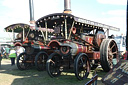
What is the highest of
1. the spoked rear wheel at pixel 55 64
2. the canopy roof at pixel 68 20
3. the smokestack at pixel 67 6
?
the smokestack at pixel 67 6

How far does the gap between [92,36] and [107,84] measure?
5.13 meters

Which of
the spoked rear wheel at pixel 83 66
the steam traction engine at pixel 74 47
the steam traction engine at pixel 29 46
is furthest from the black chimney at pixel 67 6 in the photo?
the spoked rear wheel at pixel 83 66

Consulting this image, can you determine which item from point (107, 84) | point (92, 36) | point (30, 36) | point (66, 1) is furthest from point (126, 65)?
point (66, 1)

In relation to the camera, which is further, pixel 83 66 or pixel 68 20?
pixel 68 20

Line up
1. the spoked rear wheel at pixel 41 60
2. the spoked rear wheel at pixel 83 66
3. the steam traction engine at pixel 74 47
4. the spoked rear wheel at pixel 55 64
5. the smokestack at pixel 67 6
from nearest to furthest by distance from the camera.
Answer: the spoked rear wheel at pixel 83 66 → the steam traction engine at pixel 74 47 → the spoked rear wheel at pixel 55 64 → the spoked rear wheel at pixel 41 60 → the smokestack at pixel 67 6

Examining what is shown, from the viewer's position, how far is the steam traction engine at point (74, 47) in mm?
5738

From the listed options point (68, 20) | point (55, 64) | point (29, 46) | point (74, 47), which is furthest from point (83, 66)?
point (29, 46)

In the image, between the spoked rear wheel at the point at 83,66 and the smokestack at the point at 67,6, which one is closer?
the spoked rear wheel at the point at 83,66

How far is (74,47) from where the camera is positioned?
570 cm

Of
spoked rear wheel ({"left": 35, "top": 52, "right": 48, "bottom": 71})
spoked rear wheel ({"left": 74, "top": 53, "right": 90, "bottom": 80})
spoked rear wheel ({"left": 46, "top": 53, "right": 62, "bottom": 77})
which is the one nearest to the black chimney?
spoked rear wheel ({"left": 35, "top": 52, "right": 48, "bottom": 71})

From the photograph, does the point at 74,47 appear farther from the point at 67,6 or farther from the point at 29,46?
the point at 67,6

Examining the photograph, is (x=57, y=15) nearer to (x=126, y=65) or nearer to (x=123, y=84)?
(x=126, y=65)

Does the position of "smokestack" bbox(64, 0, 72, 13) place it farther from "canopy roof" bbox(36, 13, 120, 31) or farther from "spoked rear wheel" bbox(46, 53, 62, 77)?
"spoked rear wheel" bbox(46, 53, 62, 77)

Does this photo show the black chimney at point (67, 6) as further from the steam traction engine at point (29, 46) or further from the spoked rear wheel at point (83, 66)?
the spoked rear wheel at point (83, 66)
